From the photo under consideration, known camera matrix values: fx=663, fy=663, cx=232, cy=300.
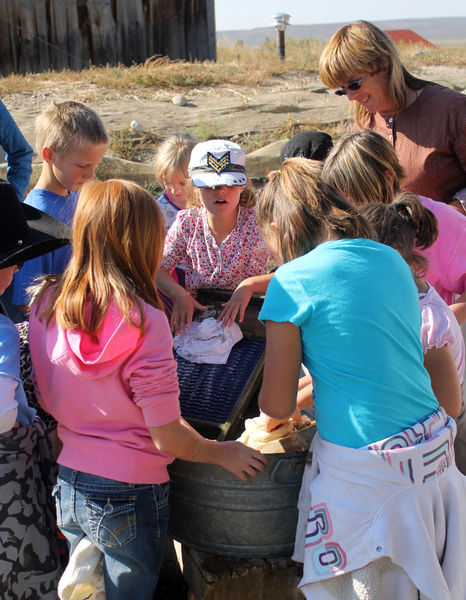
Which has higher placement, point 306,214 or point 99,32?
point 99,32

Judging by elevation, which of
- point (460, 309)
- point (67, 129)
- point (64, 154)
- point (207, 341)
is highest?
point (67, 129)

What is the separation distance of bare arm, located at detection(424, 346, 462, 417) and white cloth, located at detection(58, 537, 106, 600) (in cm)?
111

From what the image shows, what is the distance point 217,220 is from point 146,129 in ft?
16.4

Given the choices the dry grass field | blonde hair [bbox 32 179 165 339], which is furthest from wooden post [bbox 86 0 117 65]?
blonde hair [bbox 32 179 165 339]

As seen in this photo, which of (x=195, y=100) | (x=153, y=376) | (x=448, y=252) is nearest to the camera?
(x=153, y=376)

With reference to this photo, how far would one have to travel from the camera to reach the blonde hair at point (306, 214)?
1.80m

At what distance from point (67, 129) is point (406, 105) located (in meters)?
1.53

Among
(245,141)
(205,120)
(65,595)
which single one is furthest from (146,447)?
(205,120)

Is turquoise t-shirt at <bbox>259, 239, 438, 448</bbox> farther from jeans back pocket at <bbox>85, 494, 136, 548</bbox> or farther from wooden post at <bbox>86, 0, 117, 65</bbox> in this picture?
wooden post at <bbox>86, 0, 117, 65</bbox>

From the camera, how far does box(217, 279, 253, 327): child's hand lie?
272 centimetres

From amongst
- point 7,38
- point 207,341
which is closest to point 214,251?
point 207,341

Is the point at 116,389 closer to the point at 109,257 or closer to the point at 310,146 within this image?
the point at 109,257

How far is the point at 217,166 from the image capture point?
114 inches

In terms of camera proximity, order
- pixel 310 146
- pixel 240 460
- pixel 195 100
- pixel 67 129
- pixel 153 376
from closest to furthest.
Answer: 1. pixel 153 376
2. pixel 240 460
3. pixel 67 129
4. pixel 310 146
5. pixel 195 100
